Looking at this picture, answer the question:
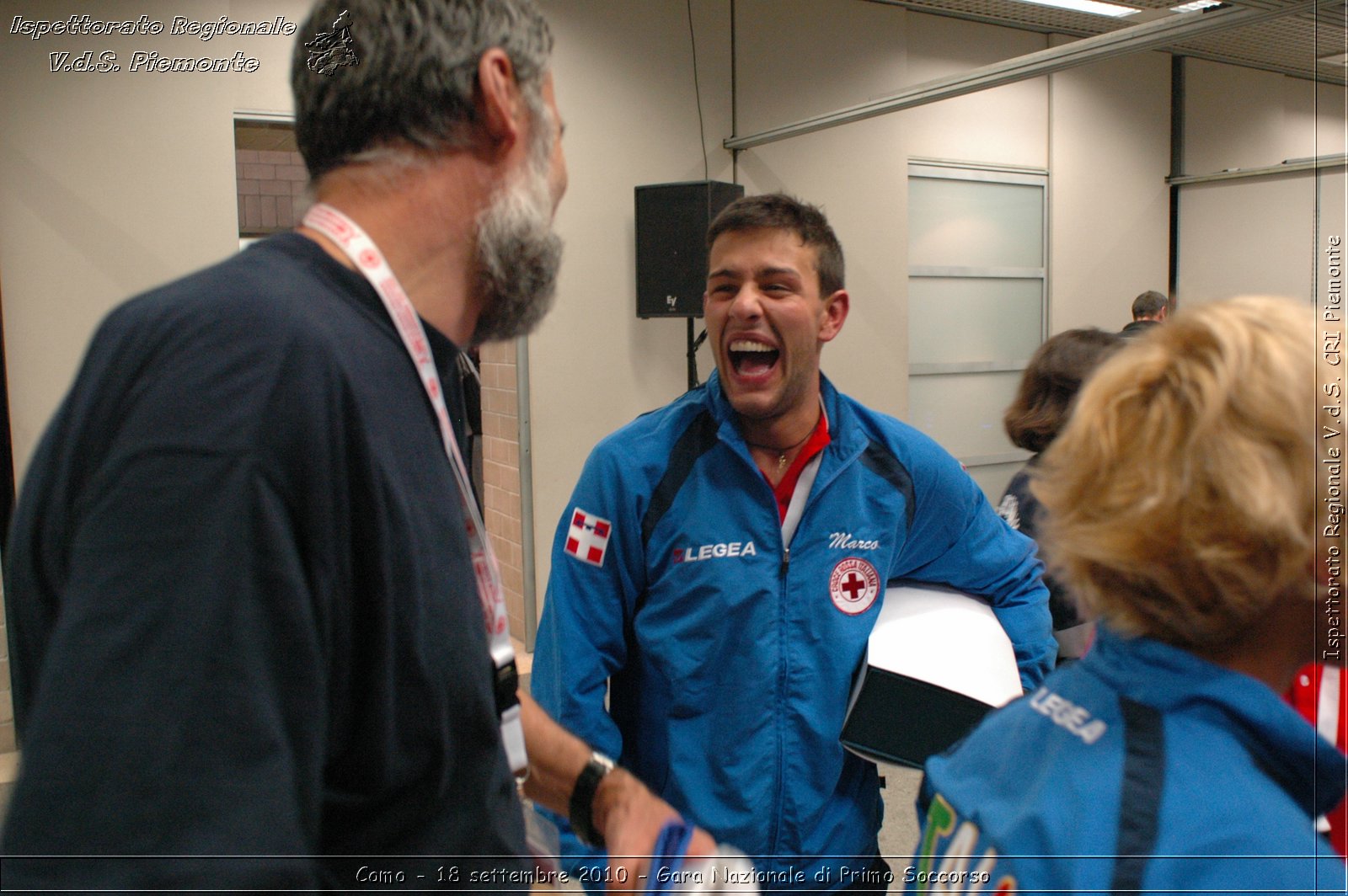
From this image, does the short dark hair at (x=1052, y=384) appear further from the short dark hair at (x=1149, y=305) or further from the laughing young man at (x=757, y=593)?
the short dark hair at (x=1149, y=305)

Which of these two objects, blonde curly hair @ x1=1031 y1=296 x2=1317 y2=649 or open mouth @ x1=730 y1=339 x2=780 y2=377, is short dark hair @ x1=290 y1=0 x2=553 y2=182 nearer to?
blonde curly hair @ x1=1031 y1=296 x2=1317 y2=649

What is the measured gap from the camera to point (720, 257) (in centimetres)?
177

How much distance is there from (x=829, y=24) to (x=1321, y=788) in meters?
5.44

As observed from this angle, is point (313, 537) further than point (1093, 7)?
No

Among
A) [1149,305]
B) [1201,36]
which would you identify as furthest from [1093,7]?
[1149,305]

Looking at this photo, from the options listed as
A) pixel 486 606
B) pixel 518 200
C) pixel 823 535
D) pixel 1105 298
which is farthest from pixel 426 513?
pixel 1105 298

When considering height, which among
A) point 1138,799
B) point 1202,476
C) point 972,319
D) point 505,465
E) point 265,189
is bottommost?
point 505,465

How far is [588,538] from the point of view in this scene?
57.2 inches

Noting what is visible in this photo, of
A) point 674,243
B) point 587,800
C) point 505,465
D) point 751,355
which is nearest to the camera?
point 587,800

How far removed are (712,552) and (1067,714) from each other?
750mm

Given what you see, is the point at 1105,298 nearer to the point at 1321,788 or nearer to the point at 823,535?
the point at 823,535

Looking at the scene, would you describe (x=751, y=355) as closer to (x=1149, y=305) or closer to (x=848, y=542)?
(x=848, y=542)

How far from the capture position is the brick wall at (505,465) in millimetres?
4730

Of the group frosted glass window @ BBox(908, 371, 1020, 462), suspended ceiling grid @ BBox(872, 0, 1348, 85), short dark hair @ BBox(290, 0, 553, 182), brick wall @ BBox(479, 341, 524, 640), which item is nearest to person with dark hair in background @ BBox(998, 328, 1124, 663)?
short dark hair @ BBox(290, 0, 553, 182)
